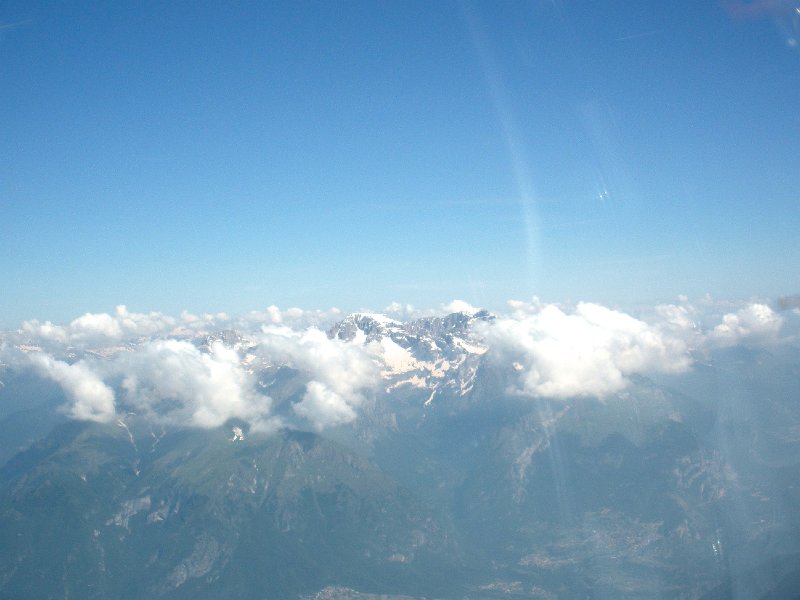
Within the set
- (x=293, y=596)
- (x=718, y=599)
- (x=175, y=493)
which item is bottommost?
(x=293, y=596)

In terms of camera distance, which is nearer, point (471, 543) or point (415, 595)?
point (415, 595)

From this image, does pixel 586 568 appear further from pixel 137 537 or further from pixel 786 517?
pixel 137 537

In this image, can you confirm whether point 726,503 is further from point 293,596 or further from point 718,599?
point 293,596

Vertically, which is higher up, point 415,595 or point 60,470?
point 60,470

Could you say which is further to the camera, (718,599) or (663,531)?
(663,531)

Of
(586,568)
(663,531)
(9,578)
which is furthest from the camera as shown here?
(663,531)

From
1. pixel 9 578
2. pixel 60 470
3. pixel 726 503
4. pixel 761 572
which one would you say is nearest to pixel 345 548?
pixel 9 578

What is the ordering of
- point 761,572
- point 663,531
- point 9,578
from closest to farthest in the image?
point 761,572 < point 9,578 < point 663,531

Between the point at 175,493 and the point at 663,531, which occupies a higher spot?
the point at 175,493

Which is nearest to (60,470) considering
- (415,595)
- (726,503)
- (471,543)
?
(415,595)
